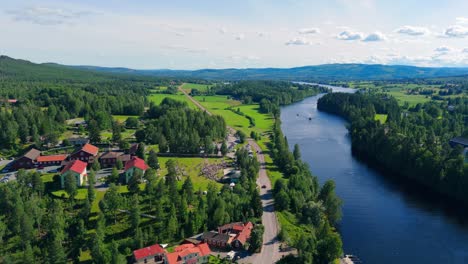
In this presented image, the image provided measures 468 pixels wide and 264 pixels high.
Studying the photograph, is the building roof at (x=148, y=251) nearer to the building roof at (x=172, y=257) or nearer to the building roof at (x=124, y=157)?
the building roof at (x=172, y=257)

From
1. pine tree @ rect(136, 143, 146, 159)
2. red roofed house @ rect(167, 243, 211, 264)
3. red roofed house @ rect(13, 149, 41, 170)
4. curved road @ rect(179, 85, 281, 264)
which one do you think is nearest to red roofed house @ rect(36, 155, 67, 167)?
red roofed house @ rect(13, 149, 41, 170)

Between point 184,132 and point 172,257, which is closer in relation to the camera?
point 172,257

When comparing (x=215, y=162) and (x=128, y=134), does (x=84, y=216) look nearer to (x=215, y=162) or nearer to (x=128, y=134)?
(x=215, y=162)

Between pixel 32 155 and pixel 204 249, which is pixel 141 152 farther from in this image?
pixel 204 249

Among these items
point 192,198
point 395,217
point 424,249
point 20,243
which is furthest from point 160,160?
point 424,249

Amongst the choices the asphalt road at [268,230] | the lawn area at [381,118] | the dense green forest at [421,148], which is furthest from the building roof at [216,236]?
the lawn area at [381,118]

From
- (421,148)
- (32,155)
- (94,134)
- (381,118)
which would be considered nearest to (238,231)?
(32,155)

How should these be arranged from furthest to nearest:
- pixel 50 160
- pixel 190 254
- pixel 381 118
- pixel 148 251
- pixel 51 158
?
pixel 381 118 → pixel 51 158 → pixel 50 160 → pixel 148 251 → pixel 190 254
